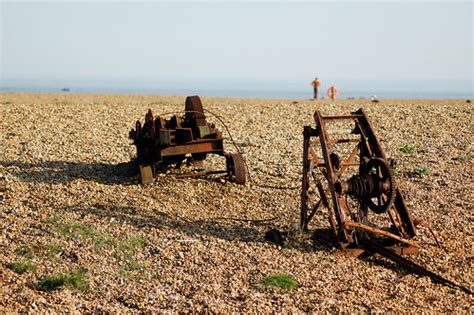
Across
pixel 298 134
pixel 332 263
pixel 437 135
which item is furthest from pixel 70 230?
pixel 437 135

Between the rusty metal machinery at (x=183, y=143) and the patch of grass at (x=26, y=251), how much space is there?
3403 mm

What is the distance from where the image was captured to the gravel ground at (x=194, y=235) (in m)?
7.75

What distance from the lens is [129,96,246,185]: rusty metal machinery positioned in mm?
12172

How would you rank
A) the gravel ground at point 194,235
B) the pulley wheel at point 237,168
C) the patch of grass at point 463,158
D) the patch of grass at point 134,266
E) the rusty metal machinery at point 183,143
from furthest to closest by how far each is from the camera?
1. the patch of grass at point 463,158
2. the pulley wheel at point 237,168
3. the rusty metal machinery at point 183,143
4. the patch of grass at point 134,266
5. the gravel ground at point 194,235

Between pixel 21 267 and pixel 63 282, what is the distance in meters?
0.75

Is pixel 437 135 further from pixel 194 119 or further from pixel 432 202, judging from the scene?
pixel 194 119

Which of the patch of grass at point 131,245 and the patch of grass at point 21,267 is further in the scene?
the patch of grass at point 131,245

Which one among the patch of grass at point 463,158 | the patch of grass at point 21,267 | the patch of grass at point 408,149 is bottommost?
the patch of grass at point 21,267

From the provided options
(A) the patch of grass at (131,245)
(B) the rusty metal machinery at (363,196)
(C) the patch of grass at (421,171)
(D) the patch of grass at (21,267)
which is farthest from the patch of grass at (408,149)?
(D) the patch of grass at (21,267)

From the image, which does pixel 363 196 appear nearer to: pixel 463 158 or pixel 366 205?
pixel 366 205

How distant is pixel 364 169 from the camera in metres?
9.56

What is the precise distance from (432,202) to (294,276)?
16.1 feet

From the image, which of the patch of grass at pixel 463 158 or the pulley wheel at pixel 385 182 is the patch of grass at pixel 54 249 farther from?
the patch of grass at pixel 463 158

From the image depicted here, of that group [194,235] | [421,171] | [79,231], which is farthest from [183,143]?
[421,171]
